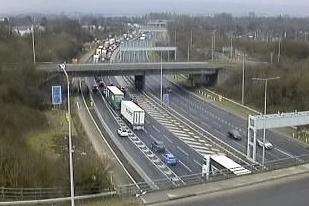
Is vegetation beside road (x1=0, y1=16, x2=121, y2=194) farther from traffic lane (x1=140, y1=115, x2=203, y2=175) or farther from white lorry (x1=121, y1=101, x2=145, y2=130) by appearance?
traffic lane (x1=140, y1=115, x2=203, y2=175)

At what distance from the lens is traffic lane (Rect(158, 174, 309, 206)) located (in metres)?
24.7

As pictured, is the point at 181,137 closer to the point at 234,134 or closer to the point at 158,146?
the point at 234,134

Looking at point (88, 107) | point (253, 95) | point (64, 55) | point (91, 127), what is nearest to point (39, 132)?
point (91, 127)

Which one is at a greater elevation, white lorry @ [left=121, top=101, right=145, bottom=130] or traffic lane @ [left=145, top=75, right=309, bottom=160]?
white lorry @ [left=121, top=101, right=145, bottom=130]

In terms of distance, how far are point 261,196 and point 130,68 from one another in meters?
48.4

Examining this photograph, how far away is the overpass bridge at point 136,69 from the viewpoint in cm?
7026

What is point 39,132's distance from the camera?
1791 inches

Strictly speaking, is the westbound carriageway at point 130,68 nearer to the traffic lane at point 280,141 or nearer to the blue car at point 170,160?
the traffic lane at point 280,141

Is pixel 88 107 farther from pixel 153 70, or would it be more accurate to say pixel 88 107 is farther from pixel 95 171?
pixel 95 171

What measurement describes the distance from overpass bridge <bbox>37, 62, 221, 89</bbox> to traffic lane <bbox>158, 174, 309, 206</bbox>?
45.7 m

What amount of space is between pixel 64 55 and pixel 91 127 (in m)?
53.3

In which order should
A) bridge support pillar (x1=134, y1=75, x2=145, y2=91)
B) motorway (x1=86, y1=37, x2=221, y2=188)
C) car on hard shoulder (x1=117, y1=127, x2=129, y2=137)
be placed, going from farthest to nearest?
bridge support pillar (x1=134, y1=75, x2=145, y2=91) < car on hard shoulder (x1=117, y1=127, x2=129, y2=137) < motorway (x1=86, y1=37, x2=221, y2=188)

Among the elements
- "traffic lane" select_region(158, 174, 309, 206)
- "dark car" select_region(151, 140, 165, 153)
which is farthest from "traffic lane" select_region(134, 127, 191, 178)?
"traffic lane" select_region(158, 174, 309, 206)

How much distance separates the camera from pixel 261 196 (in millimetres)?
25766
